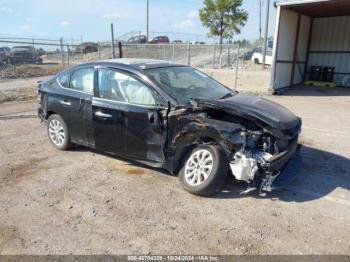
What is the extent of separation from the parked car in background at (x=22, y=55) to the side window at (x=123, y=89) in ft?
75.8

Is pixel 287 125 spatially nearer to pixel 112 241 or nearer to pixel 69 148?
pixel 112 241

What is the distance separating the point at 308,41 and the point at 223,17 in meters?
10.9

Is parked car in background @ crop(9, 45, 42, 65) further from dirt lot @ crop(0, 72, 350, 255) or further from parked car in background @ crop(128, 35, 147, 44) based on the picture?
dirt lot @ crop(0, 72, 350, 255)

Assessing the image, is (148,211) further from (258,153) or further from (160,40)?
(160,40)

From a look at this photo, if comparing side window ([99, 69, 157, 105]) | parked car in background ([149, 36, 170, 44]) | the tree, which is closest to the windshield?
side window ([99, 69, 157, 105])

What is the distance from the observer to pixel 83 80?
4.95m

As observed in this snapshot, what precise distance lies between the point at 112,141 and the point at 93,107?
2.00 feet

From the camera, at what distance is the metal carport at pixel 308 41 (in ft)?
42.1

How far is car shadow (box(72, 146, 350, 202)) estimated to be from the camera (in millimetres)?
3889

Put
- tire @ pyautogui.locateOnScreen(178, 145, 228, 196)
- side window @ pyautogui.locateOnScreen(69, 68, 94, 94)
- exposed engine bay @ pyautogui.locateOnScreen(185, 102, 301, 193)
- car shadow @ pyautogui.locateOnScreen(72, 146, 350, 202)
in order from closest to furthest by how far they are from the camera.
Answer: exposed engine bay @ pyautogui.locateOnScreen(185, 102, 301, 193) → tire @ pyautogui.locateOnScreen(178, 145, 228, 196) → car shadow @ pyautogui.locateOnScreen(72, 146, 350, 202) → side window @ pyautogui.locateOnScreen(69, 68, 94, 94)

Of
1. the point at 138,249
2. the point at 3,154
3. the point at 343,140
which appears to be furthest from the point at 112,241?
the point at 343,140

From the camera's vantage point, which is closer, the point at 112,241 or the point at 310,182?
the point at 112,241

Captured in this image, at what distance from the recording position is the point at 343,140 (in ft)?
20.6

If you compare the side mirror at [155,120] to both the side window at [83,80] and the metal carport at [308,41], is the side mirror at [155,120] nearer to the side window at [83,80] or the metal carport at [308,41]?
the side window at [83,80]
